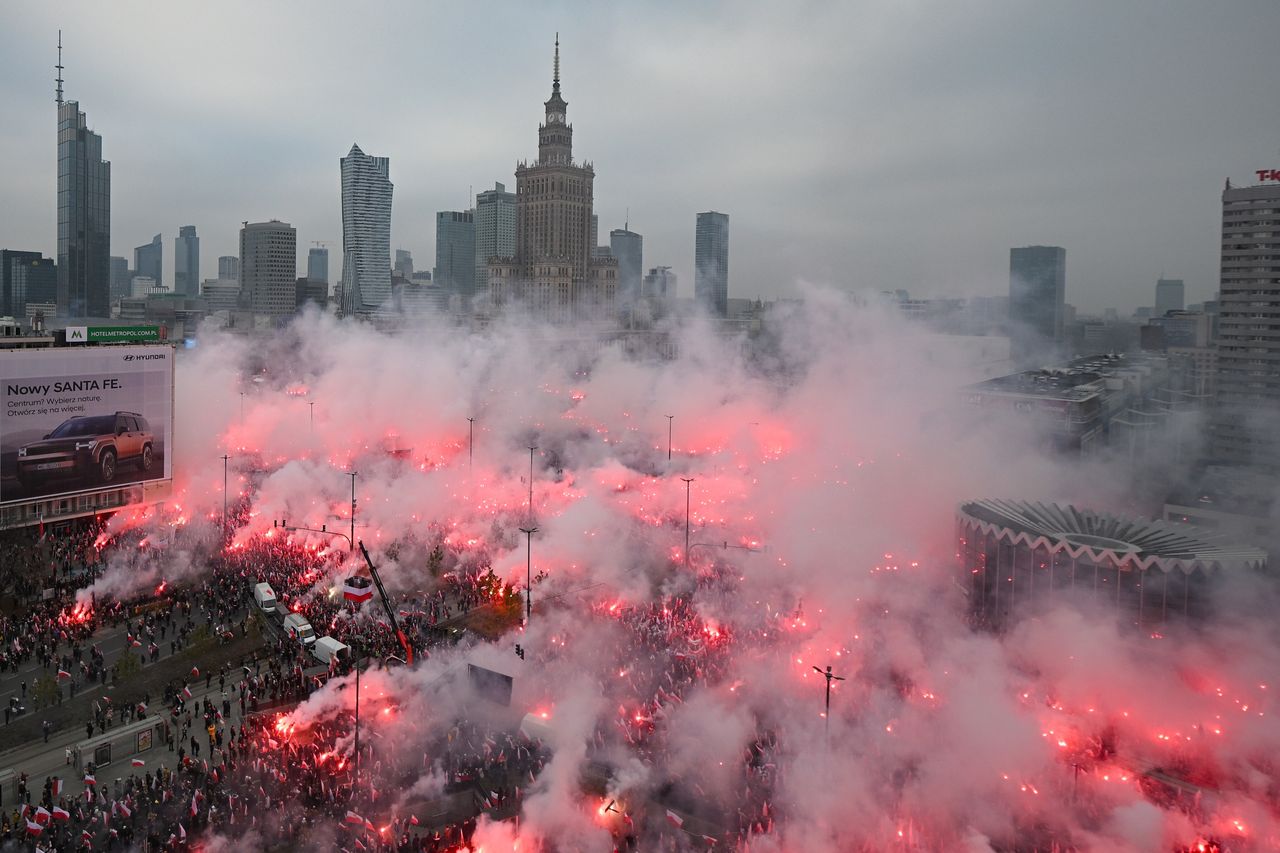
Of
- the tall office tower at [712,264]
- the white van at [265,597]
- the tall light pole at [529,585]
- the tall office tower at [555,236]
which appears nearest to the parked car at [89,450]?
the white van at [265,597]

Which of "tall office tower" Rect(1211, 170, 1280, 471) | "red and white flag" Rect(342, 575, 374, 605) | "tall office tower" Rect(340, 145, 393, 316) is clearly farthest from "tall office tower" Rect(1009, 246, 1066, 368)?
"tall office tower" Rect(340, 145, 393, 316)

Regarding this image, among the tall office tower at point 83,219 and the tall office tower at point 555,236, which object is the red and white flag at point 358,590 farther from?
the tall office tower at point 83,219

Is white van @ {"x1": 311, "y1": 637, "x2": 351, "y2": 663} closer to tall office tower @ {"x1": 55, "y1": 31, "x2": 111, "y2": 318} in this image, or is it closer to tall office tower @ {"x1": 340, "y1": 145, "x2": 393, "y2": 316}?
tall office tower @ {"x1": 55, "y1": 31, "x2": 111, "y2": 318}

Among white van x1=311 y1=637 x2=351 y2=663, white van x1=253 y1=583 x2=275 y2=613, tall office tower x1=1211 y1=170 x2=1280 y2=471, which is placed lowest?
white van x1=311 y1=637 x2=351 y2=663

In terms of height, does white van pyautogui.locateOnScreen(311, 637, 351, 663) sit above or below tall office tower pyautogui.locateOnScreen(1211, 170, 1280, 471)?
below

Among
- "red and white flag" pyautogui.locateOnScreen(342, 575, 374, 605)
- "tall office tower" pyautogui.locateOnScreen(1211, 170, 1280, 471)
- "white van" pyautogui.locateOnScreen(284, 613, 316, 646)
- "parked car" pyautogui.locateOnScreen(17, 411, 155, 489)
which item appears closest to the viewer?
"white van" pyautogui.locateOnScreen(284, 613, 316, 646)

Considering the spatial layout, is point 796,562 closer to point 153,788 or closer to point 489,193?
point 153,788

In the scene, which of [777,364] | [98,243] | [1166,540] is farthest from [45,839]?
[98,243]
